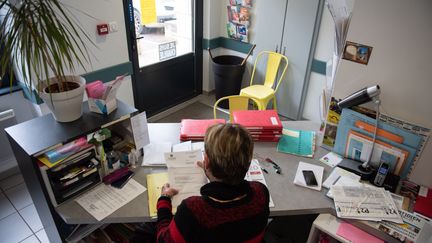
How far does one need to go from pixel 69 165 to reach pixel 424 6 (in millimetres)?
1909

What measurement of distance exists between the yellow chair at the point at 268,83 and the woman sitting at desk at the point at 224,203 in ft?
7.48

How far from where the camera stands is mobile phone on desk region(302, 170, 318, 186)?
163 centimetres

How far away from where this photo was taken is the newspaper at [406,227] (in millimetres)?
1364

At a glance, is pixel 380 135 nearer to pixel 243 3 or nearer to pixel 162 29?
pixel 243 3

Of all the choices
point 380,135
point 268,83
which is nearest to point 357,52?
point 380,135

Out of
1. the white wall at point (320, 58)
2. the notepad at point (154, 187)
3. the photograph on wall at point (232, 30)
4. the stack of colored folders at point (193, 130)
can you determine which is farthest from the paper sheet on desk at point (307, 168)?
the photograph on wall at point (232, 30)

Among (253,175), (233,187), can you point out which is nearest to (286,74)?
(253,175)

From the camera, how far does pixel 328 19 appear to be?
312 cm

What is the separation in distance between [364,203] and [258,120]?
0.81 meters

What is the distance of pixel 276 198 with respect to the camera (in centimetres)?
154

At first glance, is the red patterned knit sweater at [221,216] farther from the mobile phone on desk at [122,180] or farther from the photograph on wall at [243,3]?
the photograph on wall at [243,3]

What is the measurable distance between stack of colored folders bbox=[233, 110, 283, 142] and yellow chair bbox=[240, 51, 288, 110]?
4.31ft

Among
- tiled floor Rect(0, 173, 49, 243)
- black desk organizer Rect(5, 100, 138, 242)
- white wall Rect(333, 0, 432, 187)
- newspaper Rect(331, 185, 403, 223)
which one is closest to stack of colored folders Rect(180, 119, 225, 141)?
black desk organizer Rect(5, 100, 138, 242)

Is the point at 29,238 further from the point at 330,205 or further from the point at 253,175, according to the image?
the point at 330,205
